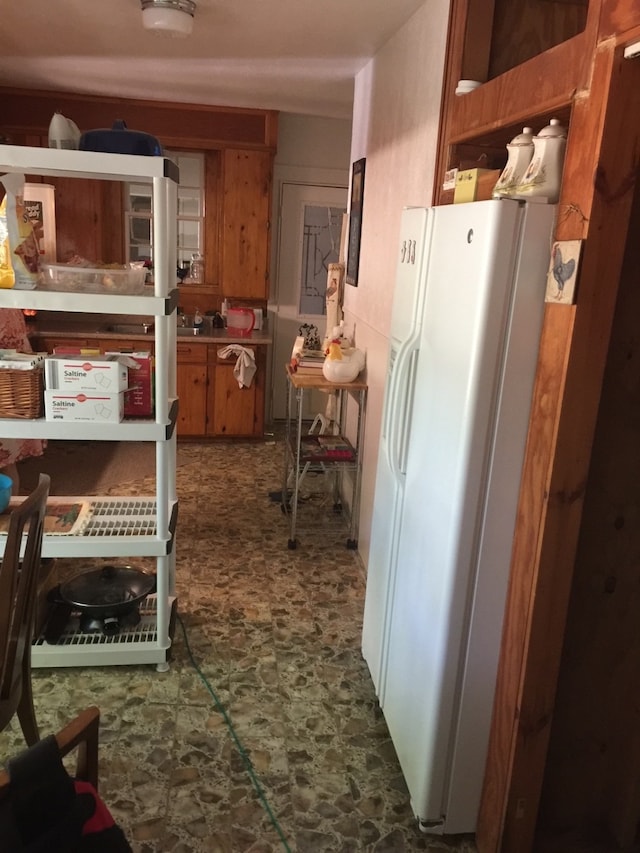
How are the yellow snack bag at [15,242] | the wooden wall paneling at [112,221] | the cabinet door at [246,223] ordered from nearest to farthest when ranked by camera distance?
the yellow snack bag at [15,242]
the cabinet door at [246,223]
the wooden wall paneling at [112,221]

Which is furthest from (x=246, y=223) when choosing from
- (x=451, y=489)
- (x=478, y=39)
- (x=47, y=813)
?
(x=47, y=813)

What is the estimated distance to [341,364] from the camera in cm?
356

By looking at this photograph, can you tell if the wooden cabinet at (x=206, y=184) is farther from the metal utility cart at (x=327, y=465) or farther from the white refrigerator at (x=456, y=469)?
the white refrigerator at (x=456, y=469)

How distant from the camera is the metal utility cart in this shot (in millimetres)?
3607

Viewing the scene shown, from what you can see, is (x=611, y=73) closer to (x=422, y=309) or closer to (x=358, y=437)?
(x=422, y=309)

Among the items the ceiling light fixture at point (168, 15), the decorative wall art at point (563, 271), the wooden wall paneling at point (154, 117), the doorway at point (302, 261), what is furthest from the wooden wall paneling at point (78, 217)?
the decorative wall art at point (563, 271)

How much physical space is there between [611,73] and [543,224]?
32 centimetres

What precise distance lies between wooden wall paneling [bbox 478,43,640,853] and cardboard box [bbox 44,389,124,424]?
1.38 m

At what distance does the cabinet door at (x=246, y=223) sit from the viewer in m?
5.27

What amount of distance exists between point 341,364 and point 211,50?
1.74 metres

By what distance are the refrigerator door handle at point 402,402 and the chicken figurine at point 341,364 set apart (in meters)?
1.37

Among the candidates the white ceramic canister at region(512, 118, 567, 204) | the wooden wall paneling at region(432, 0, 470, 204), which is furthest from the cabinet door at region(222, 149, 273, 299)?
the white ceramic canister at region(512, 118, 567, 204)

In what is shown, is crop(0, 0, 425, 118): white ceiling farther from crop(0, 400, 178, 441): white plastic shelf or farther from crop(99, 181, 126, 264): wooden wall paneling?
crop(0, 400, 178, 441): white plastic shelf

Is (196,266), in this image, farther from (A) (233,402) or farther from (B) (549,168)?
(B) (549,168)
